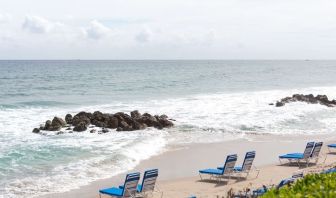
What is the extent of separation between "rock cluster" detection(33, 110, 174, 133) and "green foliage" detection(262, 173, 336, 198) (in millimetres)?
19179

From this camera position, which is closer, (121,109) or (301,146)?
(301,146)

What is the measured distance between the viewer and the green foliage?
5.28 m

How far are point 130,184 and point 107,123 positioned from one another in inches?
581

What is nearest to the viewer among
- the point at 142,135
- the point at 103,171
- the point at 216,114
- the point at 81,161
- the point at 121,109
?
the point at 103,171

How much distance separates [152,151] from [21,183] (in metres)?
6.11

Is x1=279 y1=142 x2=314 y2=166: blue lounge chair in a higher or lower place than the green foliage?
lower

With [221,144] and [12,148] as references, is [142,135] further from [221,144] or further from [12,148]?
[12,148]

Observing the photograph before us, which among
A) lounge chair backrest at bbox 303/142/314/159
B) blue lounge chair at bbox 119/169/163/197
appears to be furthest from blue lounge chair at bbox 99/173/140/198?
lounge chair backrest at bbox 303/142/314/159

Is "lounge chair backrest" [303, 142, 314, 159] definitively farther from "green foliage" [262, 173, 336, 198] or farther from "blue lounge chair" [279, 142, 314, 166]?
"green foliage" [262, 173, 336, 198]

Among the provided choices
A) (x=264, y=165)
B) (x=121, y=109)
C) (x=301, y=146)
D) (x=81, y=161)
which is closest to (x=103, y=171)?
(x=81, y=161)

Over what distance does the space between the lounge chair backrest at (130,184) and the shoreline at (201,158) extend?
3.43 feet

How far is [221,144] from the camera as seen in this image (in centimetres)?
2058

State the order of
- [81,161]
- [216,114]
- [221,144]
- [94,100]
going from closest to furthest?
[81,161] < [221,144] < [216,114] < [94,100]

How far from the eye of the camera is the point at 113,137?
2262 centimetres
